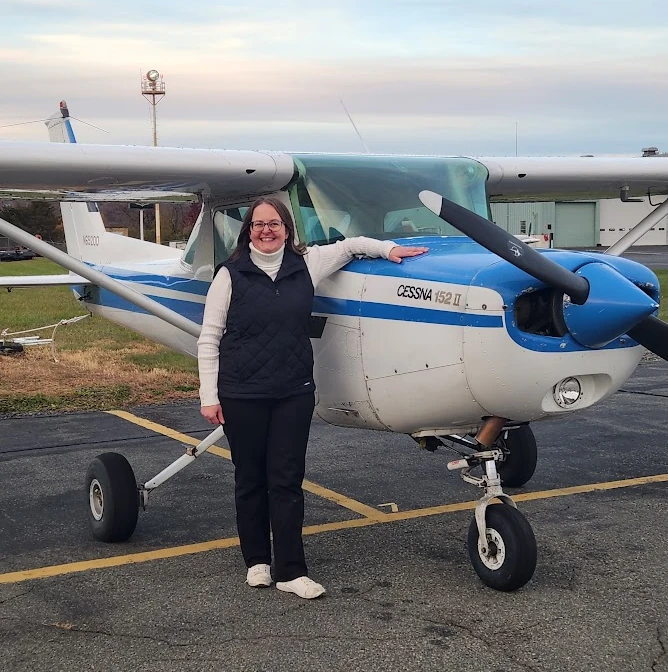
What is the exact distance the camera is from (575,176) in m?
6.46

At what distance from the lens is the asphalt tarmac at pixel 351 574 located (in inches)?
147

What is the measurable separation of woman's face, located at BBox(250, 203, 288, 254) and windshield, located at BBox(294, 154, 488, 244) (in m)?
0.51

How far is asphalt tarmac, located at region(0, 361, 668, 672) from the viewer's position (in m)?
3.74

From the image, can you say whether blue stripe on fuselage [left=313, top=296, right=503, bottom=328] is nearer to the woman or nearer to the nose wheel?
the woman

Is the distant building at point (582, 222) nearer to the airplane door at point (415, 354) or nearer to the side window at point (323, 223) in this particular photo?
the side window at point (323, 223)

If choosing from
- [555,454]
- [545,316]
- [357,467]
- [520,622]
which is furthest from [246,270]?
[555,454]

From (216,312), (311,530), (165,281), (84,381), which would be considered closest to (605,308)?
(216,312)

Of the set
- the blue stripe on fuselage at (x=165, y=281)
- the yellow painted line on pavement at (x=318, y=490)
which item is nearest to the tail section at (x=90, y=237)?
the blue stripe on fuselage at (x=165, y=281)

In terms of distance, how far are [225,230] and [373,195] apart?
3.65 feet

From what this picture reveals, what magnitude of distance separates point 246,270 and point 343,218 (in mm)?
758

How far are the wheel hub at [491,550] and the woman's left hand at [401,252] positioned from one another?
1304mm

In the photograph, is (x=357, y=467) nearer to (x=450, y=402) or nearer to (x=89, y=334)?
Answer: (x=450, y=402)

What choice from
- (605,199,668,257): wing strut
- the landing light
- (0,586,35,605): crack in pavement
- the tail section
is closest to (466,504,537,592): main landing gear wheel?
the landing light

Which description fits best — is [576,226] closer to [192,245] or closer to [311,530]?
[192,245]
